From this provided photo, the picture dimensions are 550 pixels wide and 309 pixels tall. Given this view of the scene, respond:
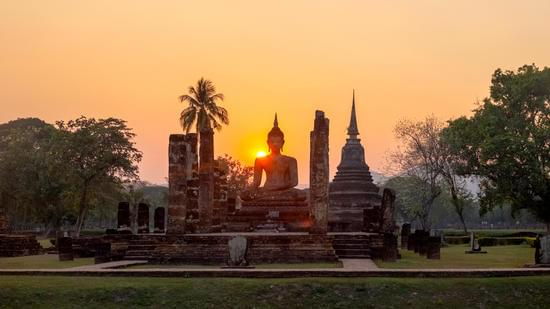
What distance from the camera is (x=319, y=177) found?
24406mm

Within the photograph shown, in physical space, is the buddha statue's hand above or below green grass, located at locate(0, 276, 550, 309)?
above

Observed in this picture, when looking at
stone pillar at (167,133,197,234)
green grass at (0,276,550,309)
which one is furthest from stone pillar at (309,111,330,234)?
green grass at (0,276,550,309)

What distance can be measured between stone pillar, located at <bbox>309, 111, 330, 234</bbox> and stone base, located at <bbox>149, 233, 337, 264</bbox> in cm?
63

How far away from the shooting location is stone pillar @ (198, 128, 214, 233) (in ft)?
95.1

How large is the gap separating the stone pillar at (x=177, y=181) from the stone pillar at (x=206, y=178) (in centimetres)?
347

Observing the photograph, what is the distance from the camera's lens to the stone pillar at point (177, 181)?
→ 24.4 m

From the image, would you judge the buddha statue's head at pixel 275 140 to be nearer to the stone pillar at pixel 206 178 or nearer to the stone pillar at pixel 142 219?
the stone pillar at pixel 206 178

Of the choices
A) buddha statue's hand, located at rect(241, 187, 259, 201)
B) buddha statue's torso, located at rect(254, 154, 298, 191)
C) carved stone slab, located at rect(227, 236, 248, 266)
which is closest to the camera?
carved stone slab, located at rect(227, 236, 248, 266)

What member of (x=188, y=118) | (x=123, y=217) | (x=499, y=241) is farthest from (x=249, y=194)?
(x=188, y=118)

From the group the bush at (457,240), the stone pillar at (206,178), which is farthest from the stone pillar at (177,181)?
the bush at (457,240)

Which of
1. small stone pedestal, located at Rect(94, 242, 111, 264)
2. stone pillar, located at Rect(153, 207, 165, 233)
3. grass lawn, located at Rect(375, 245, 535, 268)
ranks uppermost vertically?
stone pillar, located at Rect(153, 207, 165, 233)

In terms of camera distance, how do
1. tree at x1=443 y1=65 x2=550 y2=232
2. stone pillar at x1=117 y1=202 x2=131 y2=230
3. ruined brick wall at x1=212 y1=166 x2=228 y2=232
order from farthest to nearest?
tree at x1=443 y1=65 x2=550 y2=232, ruined brick wall at x1=212 y1=166 x2=228 y2=232, stone pillar at x1=117 y1=202 x2=131 y2=230

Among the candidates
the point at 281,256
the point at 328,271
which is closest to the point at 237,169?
the point at 281,256

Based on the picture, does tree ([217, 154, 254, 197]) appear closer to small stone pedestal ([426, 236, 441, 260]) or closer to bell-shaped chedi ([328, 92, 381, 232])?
bell-shaped chedi ([328, 92, 381, 232])
